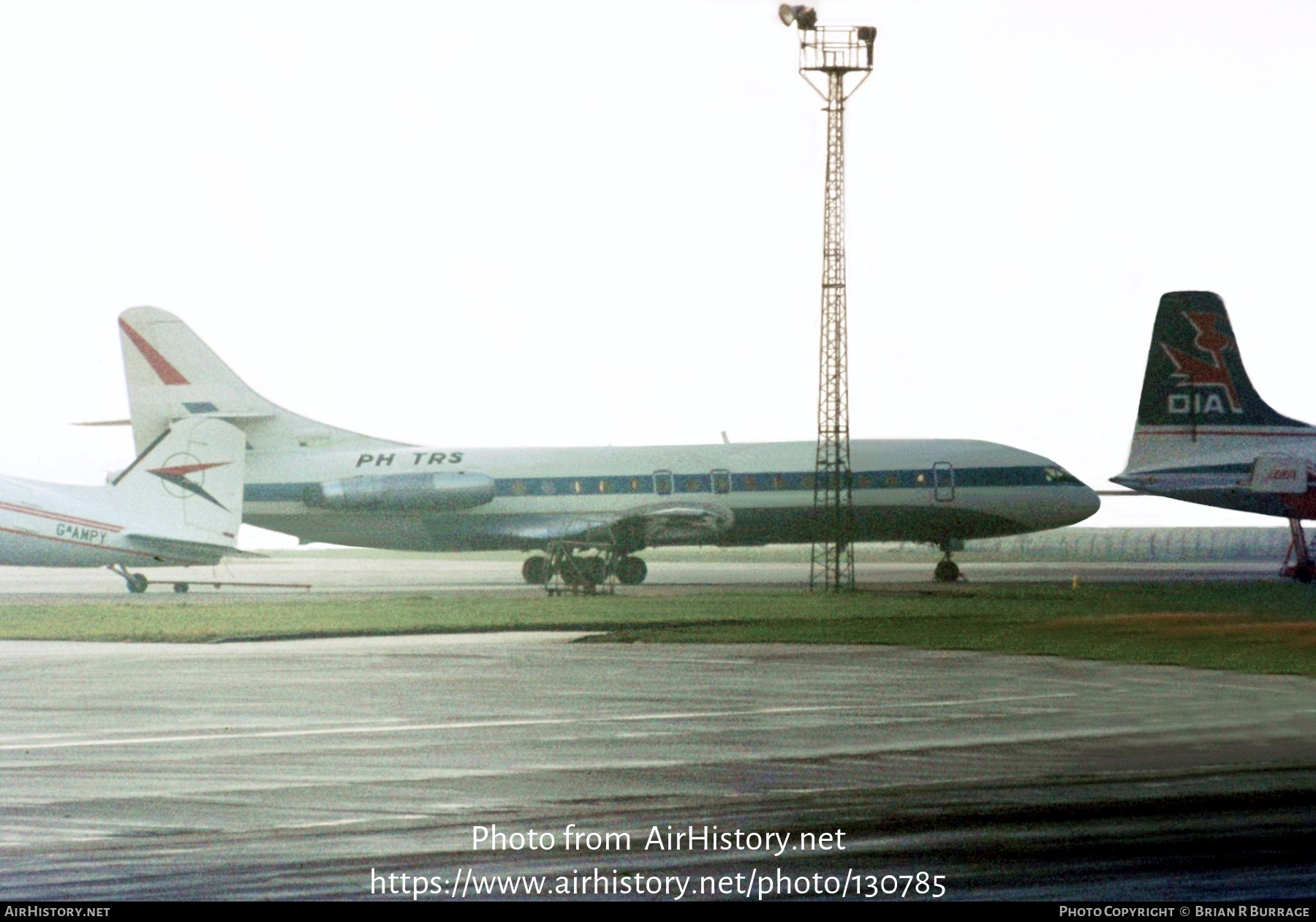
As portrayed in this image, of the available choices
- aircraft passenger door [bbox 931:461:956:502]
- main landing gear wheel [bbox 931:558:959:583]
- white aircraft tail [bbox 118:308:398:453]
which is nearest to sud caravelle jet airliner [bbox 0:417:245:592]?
white aircraft tail [bbox 118:308:398:453]

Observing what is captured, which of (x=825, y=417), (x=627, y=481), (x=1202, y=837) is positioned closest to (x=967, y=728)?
(x=1202, y=837)

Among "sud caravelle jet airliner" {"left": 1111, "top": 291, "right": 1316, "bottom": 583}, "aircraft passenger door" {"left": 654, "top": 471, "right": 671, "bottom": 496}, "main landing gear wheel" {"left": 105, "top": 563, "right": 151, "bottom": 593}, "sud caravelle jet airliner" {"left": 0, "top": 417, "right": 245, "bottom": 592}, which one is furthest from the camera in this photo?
"aircraft passenger door" {"left": 654, "top": 471, "right": 671, "bottom": 496}

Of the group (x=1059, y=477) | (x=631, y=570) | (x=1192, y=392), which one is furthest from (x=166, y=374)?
(x=1192, y=392)

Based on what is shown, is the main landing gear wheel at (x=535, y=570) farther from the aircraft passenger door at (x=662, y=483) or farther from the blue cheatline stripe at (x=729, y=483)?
the aircraft passenger door at (x=662, y=483)

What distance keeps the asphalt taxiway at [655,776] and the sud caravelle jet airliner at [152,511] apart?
19.2 meters

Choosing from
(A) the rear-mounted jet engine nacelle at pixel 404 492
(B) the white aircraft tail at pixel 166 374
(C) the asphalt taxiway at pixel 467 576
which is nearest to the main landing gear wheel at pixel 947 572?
(C) the asphalt taxiway at pixel 467 576

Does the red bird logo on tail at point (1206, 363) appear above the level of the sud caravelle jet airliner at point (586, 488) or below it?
above

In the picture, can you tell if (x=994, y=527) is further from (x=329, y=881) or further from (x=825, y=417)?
(x=329, y=881)

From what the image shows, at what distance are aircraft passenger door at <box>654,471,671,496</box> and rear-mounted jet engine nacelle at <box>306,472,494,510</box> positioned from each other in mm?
5440

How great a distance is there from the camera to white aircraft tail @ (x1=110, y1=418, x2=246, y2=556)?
42.1m

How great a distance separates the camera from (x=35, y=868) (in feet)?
31.5

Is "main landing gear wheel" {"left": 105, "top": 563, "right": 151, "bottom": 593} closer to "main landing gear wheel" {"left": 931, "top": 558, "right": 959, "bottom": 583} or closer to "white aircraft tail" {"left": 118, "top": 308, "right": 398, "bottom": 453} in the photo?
"white aircraft tail" {"left": 118, "top": 308, "right": 398, "bottom": 453}

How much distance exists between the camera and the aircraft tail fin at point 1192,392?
51375 mm
